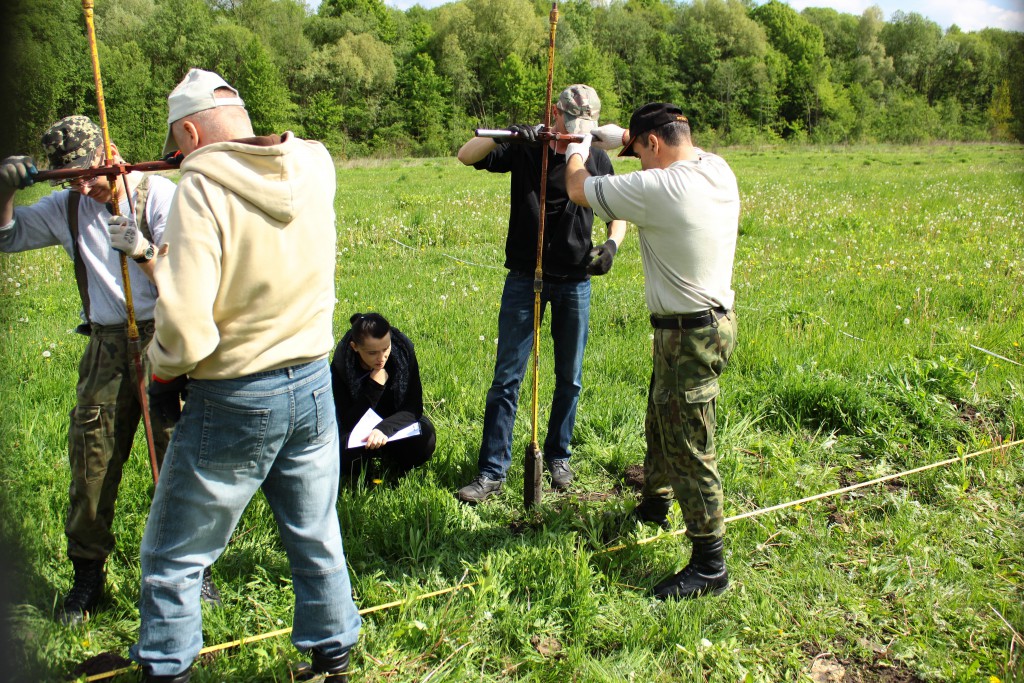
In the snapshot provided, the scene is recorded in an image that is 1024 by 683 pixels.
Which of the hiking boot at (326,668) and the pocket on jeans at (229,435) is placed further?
the hiking boot at (326,668)

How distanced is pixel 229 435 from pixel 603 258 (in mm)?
2352

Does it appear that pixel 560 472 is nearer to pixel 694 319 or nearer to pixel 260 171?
pixel 694 319

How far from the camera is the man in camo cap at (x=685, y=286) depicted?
347cm

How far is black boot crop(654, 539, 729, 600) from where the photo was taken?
3670 millimetres

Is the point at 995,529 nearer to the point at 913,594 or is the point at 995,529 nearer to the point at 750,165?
the point at 913,594

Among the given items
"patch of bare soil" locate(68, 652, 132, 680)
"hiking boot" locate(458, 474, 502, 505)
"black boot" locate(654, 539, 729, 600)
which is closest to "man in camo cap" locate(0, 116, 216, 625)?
"patch of bare soil" locate(68, 652, 132, 680)

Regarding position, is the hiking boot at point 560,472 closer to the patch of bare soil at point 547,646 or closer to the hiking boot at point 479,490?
the hiking boot at point 479,490

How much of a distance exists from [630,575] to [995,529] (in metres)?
2.17

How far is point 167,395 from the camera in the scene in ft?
8.81

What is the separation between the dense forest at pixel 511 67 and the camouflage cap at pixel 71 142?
20.1 metres

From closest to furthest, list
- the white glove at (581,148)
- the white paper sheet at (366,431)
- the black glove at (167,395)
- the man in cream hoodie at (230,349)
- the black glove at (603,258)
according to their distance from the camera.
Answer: the man in cream hoodie at (230,349) < the black glove at (167,395) < the white glove at (581,148) < the black glove at (603,258) < the white paper sheet at (366,431)

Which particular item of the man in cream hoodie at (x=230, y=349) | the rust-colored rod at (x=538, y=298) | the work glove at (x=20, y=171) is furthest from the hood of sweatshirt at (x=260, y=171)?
the rust-colored rod at (x=538, y=298)

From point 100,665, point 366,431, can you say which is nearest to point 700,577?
point 366,431

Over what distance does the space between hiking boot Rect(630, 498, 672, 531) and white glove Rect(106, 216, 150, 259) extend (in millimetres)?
2865
